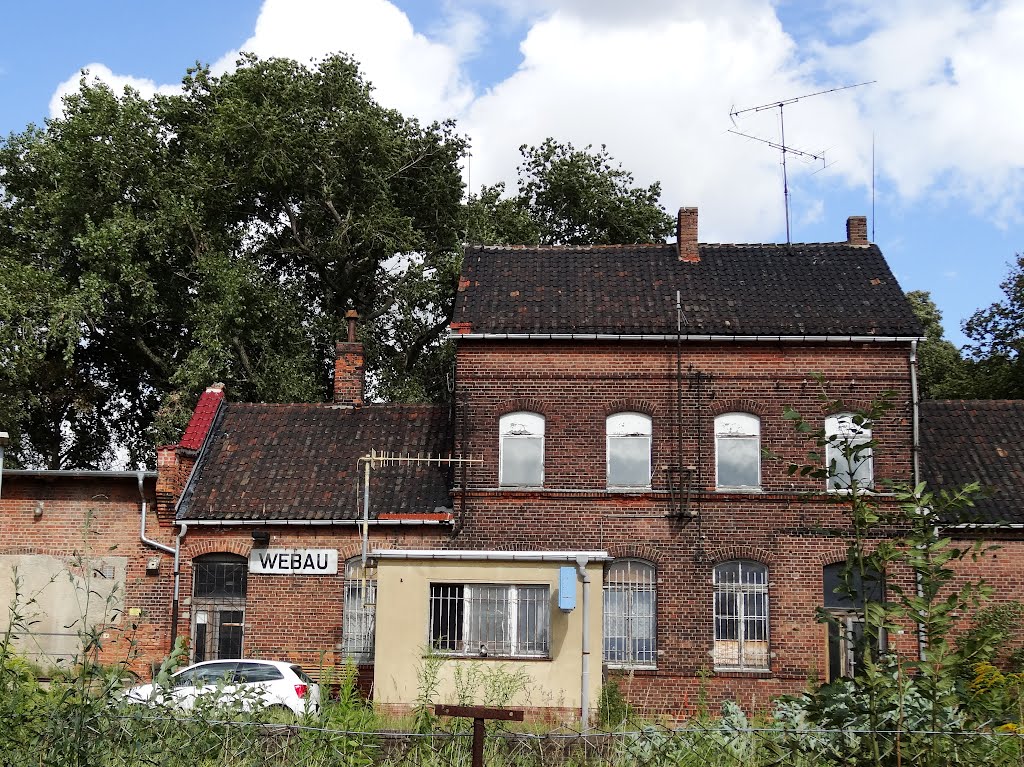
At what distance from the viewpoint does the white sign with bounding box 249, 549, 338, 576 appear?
73.2 feet

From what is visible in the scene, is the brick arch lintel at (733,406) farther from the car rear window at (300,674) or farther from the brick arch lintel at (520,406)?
the car rear window at (300,674)

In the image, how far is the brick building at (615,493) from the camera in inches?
842

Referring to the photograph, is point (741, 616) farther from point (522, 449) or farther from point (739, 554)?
point (522, 449)

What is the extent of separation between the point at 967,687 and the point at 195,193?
3059 centimetres

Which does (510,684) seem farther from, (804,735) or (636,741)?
(804,735)

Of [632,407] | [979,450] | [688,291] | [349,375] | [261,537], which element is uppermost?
[688,291]

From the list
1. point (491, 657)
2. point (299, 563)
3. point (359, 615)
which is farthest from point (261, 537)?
point (491, 657)

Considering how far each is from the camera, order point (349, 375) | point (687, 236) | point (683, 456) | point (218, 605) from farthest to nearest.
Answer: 1. point (349, 375)
2. point (687, 236)
3. point (218, 605)
4. point (683, 456)

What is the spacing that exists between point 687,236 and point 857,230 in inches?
149

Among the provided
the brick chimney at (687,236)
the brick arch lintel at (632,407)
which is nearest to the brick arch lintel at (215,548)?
the brick arch lintel at (632,407)

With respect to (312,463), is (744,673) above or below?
below

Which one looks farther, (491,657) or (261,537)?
(261,537)

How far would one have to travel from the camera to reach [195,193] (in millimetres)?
34500

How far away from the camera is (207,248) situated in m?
34.5
